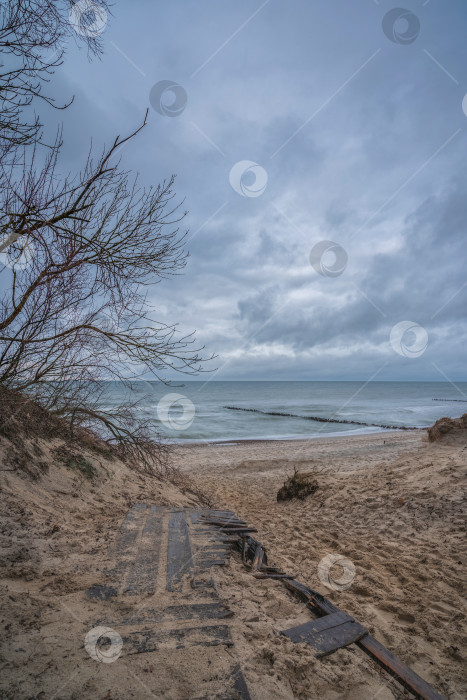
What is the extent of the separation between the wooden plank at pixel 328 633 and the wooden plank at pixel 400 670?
0.10 m

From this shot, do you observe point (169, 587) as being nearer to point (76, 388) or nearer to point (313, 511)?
point (76, 388)

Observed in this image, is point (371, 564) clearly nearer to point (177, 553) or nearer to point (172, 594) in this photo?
point (177, 553)

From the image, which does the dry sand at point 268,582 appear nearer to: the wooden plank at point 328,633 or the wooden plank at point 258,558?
the wooden plank at point 328,633

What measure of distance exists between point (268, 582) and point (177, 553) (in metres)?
1.07

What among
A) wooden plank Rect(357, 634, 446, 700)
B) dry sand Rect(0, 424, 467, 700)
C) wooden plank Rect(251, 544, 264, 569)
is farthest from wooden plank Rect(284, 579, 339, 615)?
wooden plank Rect(251, 544, 264, 569)

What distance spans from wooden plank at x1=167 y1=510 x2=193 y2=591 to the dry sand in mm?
390

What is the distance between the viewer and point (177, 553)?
410cm

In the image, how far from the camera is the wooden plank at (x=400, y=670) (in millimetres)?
2549

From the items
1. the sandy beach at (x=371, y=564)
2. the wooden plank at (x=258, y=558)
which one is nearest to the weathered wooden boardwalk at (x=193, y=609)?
the wooden plank at (x=258, y=558)

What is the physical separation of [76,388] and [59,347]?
4.62 feet

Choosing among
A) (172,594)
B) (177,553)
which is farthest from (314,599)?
(177,553)

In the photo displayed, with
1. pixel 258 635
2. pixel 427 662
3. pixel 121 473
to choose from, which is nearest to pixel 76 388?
pixel 121 473

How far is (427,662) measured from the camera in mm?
3072

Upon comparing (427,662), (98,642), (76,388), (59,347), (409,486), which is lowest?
(427,662)
